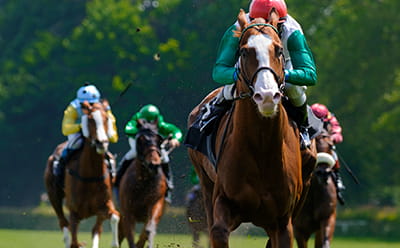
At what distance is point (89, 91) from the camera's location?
43.7 ft

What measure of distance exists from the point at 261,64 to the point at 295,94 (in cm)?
130

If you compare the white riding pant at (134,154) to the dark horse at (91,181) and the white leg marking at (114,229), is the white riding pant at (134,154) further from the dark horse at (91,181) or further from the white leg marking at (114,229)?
the white leg marking at (114,229)

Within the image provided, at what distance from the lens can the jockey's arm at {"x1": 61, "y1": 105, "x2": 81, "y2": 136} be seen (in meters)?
13.3

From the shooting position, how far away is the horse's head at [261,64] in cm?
613

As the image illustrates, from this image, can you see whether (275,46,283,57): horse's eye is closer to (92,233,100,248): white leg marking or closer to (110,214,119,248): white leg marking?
(110,214,119,248): white leg marking

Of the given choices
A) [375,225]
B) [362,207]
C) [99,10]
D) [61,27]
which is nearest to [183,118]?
[375,225]

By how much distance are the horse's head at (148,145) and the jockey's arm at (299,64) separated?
573 cm

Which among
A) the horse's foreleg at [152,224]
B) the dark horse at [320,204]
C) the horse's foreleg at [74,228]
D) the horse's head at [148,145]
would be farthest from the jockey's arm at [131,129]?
the dark horse at [320,204]

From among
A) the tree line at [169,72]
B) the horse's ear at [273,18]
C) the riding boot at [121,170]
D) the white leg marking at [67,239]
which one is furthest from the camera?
the tree line at [169,72]

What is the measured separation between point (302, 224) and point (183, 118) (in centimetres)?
243

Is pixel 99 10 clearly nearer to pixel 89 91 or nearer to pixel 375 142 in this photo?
pixel 375 142

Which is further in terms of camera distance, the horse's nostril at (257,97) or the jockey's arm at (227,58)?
the jockey's arm at (227,58)

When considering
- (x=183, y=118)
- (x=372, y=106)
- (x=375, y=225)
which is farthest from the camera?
(x=372, y=106)

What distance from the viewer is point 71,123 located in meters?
13.5
